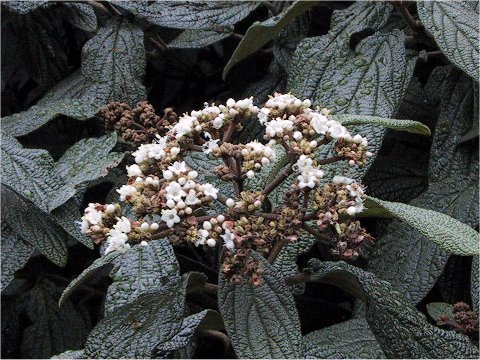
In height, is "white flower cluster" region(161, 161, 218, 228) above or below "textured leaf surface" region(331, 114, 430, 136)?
below

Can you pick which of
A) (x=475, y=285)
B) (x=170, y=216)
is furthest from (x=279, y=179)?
(x=475, y=285)

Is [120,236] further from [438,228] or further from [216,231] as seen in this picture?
[438,228]

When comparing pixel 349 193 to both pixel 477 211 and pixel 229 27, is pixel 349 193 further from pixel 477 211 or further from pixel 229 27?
pixel 229 27

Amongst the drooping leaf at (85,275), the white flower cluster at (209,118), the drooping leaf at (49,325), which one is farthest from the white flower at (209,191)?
the drooping leaf at (49,325)

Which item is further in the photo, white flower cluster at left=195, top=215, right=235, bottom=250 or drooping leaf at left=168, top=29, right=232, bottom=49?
drooping leaf at left=168, top=29, right=232, bottom=49

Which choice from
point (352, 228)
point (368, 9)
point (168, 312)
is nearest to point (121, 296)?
point (168, 312)

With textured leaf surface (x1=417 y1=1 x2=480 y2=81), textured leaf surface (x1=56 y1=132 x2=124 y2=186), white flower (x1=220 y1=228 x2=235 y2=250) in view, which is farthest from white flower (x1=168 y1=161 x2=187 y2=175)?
textured leaf surface (x1=417 y1=1 x2=480 y2=81)

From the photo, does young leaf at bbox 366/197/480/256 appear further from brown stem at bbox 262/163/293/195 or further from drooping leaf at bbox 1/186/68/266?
drooping leaf at bbox 1/186/68/266

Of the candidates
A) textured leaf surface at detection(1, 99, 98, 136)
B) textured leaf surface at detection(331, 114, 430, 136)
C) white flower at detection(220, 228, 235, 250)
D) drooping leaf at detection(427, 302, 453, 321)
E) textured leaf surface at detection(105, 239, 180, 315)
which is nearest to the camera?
white flower at detection(220, 228, 235, 250)
